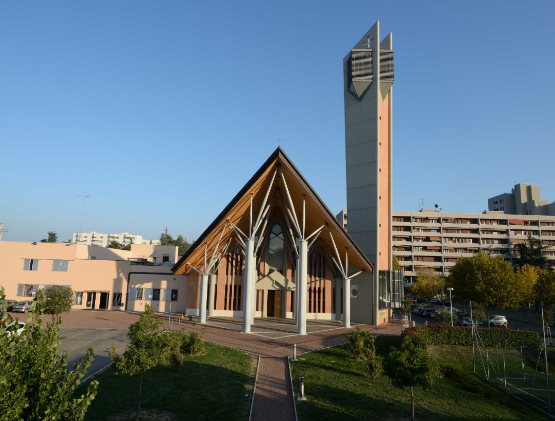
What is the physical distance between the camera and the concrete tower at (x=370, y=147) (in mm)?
35125

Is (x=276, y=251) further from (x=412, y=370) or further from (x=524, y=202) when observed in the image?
(x=524, y=202)

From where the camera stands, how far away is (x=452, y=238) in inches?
3371

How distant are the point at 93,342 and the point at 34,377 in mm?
21368

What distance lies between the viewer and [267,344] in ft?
81.4

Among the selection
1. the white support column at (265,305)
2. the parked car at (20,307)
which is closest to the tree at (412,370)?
the white support column at (265,305)

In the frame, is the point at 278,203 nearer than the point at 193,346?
No

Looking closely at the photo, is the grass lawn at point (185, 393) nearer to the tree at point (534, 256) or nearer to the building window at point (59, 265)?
the building window at point (59, 265)

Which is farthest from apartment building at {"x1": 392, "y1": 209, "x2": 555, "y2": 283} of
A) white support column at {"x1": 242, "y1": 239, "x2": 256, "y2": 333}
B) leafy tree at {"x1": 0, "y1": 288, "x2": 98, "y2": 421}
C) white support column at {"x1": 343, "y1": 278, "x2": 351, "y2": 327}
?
leafy tree at {"x1": 0, "y1": 288, "x2": 98, "y2": 421}

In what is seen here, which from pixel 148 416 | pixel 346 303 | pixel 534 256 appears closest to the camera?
pixel 148 416

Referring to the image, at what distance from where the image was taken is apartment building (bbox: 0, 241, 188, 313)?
40656mm

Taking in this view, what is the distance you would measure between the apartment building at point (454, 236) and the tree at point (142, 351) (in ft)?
253

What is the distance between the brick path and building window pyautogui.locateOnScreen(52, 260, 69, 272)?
5851mm

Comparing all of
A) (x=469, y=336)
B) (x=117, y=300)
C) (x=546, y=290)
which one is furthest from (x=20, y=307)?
(x=546, y=290)

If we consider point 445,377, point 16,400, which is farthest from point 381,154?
point 16,400
